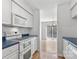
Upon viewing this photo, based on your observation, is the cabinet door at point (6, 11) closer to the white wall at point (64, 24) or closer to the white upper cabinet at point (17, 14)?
the white upper cabinet at point (17, 14)

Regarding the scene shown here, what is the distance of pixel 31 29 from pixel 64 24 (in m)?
2.04

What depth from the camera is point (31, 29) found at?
521 cm

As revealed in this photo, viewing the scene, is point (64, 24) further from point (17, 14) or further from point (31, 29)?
point (17, 14)

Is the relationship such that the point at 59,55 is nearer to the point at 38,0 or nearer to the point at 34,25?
the point at 34,25

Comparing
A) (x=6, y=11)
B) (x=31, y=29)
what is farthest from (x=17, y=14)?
(x=31, y=29)

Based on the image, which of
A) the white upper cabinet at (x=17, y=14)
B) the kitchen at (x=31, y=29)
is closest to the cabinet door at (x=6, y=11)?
the kitchen at (x=31, y=29)

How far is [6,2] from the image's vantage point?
219 centimetres

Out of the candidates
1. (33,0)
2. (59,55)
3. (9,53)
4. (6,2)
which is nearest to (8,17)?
→ (6,2)

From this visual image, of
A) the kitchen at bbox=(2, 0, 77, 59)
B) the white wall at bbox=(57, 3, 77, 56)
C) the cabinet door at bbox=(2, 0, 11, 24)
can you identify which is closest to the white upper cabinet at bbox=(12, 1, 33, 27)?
the kitchen at bbox=(2, 0, 77, 59)

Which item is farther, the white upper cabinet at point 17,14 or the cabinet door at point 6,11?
the white upper cabinet at point 17,14

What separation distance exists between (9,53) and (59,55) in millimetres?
3010

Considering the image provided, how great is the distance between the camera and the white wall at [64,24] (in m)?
4.08

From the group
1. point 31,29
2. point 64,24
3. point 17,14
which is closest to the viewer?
point 17,14

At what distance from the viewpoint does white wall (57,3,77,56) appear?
4082 millimetres
